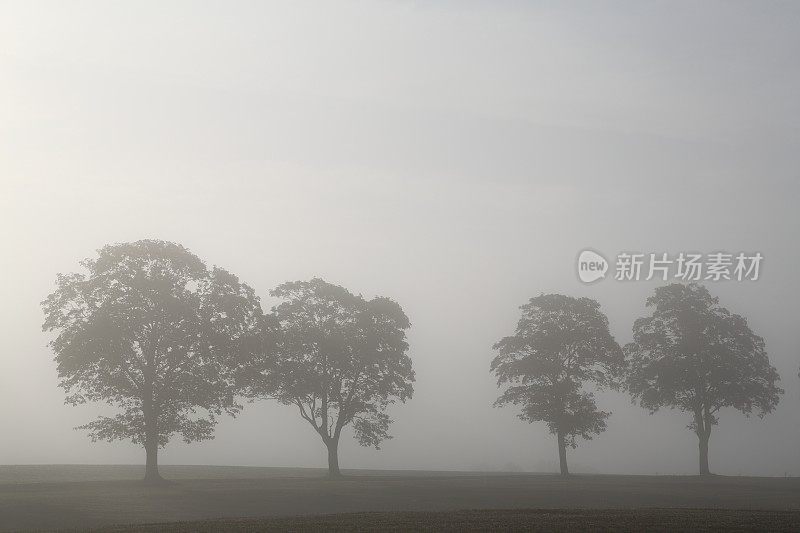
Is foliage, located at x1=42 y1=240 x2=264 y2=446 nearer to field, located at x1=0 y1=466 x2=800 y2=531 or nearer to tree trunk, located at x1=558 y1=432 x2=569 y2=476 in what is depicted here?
field, located at x1=0 y1=466 x2=800 y2=531

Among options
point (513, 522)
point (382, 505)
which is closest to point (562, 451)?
point (382, 505)

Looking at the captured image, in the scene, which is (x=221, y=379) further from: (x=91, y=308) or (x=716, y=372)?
(x=716, y=372)

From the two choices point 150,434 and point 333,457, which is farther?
point 333,457

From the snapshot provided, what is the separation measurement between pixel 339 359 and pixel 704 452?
39.9 m

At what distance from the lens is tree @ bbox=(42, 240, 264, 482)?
60.9m

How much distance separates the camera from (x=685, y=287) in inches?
3386

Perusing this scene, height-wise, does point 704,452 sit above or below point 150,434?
below

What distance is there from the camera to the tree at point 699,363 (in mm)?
82250

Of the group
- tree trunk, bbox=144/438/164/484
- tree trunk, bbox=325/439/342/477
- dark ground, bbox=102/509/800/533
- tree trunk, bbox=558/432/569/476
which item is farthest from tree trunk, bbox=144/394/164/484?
tree trunk, bbox=558/432/569/476

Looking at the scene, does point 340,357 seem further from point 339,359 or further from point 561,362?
point 561,362

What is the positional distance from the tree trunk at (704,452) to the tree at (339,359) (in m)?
32.2

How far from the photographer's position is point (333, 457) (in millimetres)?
75312

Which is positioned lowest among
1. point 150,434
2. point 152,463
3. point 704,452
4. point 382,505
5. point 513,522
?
point 704,452

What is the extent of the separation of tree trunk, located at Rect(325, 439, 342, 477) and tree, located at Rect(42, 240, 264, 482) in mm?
13537
